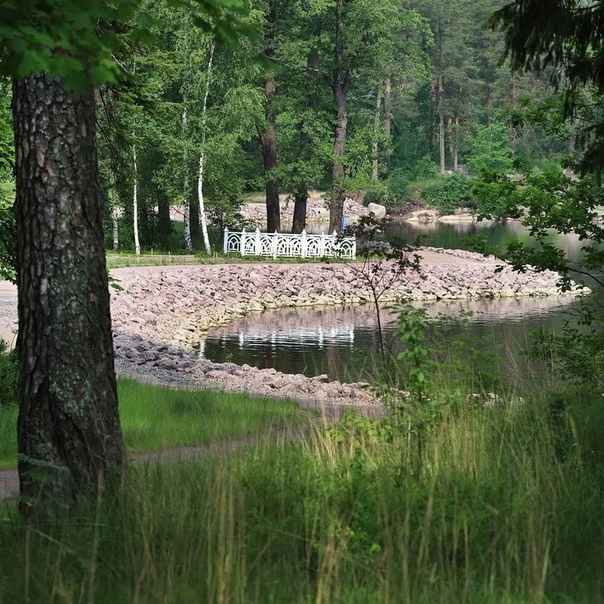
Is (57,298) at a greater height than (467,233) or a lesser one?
greater

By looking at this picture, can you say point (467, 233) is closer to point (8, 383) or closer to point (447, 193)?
point (447, 193)

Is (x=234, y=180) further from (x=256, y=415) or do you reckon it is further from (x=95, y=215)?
(x=95, y=215)

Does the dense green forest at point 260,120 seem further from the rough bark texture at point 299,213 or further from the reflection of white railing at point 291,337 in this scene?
the reflection of white railing at point 291,337

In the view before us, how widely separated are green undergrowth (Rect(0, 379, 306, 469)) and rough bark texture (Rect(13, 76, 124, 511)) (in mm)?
2104

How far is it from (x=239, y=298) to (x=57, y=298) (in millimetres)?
22262

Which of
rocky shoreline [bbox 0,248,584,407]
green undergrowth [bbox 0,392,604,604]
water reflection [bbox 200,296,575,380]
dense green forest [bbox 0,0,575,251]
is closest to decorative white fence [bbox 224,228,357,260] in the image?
dense green forest [bbox 0,0,575,251]

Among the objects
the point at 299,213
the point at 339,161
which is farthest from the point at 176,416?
the point at 299,213

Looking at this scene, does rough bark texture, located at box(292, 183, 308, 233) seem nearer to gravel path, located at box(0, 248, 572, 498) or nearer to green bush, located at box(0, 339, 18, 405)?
gravel path, located at box(0, 248, 572, 498)

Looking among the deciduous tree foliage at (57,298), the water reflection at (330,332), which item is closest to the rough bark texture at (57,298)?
the deciduous tree foliage at (57,298)

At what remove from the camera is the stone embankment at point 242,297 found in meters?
Answer: 14.2

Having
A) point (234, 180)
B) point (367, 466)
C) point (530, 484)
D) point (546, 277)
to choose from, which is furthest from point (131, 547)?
point (546, 277)

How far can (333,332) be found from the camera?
75.6ft

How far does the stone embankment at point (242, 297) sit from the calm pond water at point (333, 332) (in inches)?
33.0

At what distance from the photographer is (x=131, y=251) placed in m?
34.0
